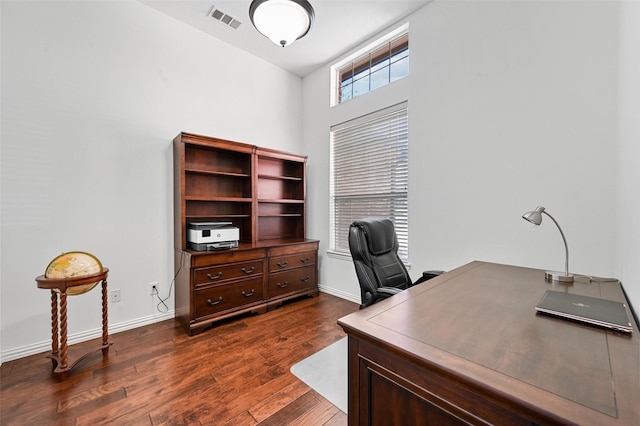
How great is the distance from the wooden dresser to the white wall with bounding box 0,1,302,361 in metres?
0.27

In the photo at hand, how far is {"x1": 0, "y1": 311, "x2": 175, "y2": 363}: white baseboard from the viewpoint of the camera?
210cm

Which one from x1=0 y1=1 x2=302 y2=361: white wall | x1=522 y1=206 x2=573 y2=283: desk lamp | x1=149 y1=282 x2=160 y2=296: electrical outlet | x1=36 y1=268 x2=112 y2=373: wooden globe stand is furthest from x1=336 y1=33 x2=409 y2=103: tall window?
x1=36 y1=268 x2=112 y2=373: wooden globe stand

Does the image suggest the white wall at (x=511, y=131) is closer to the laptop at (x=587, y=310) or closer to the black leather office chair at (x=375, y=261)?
the laptop at (x=587, y=310)

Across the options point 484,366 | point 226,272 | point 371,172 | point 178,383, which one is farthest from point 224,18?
point 484,366

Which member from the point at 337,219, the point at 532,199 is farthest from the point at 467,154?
the point at 337,219

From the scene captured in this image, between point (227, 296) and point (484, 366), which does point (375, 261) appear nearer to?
point (484, 366)

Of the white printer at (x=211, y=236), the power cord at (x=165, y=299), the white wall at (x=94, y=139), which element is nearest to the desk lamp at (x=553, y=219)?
the white printer at (x=211, y=236)

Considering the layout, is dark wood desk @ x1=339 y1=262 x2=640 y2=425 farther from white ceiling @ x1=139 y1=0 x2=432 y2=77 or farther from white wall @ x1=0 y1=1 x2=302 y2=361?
white ceiling @ x1=139 y1=0 x2=432 y2=77

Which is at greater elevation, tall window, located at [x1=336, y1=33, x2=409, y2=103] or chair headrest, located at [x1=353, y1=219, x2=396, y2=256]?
tall window, located at [x1=336, y1=33, x2=409, y2=103]

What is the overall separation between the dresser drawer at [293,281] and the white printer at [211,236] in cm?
68

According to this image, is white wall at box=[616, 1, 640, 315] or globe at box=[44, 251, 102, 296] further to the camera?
globe at box=[44, 251, 102, 296]

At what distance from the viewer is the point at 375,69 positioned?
3.30 metres

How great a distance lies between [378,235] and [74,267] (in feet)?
7.47

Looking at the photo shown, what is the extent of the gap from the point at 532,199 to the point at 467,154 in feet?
2.09
